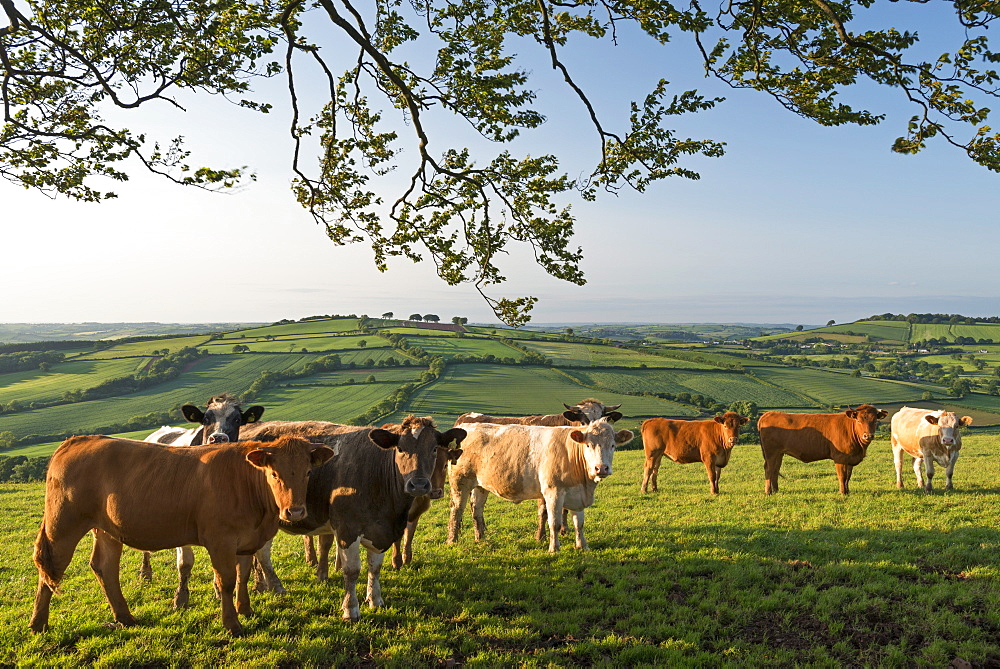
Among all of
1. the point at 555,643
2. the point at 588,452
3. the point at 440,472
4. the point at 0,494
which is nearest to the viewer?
the point at 555,643

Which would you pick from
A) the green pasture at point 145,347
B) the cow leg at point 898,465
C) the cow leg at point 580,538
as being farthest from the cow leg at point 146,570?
the green pasture at point 145,347

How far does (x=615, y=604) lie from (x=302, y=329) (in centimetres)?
9014

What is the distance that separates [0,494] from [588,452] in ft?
72.2

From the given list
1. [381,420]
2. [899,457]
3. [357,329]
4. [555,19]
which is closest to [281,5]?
[555,19]

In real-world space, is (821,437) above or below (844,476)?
above

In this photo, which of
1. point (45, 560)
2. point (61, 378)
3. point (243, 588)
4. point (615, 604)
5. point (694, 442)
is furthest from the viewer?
point (61, 378)

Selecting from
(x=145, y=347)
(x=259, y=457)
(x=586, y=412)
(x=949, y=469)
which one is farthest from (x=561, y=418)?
(x=145, y=347)

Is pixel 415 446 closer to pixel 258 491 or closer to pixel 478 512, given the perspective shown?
pixel 258 491

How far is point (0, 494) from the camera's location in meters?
18.1

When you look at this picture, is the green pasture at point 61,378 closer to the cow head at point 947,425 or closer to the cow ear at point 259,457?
the cow ear at point 259,457

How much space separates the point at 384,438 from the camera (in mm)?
6547

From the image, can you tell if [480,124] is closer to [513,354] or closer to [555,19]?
[555,19]

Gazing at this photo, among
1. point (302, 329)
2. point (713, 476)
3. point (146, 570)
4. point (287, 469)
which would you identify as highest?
point (302, 329)

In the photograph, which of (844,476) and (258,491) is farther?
(844,476)
